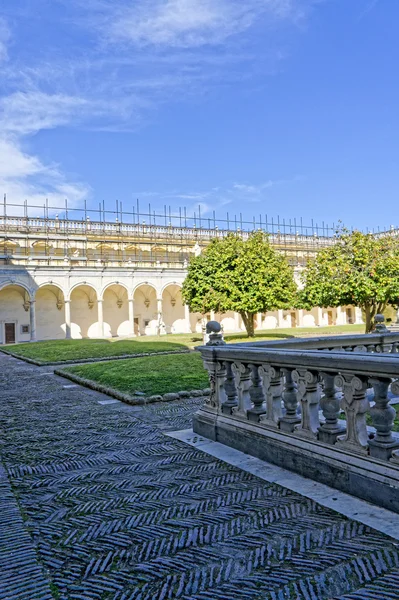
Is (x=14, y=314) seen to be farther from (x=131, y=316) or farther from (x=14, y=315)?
(x=131, y=316)

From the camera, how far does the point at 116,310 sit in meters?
51.8

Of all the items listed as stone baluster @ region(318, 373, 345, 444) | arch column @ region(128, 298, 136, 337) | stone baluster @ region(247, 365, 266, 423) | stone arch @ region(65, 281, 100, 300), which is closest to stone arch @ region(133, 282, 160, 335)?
arch column @ region(128, 298, 136, 337)

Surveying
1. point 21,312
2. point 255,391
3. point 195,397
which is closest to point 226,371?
point 255,391

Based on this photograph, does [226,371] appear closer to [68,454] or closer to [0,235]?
[68,454]

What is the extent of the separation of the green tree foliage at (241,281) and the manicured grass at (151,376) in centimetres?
1421

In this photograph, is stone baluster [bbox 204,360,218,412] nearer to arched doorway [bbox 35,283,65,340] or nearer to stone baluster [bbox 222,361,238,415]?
stone baluster [bbox 222,361,238,415]

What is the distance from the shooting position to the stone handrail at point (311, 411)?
138 inches

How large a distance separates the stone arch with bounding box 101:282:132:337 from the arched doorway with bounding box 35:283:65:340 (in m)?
5.06

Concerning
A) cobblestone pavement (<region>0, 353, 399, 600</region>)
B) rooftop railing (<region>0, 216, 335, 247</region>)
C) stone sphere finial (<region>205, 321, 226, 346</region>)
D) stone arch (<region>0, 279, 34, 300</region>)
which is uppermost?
rooftop railing (<region>0, 216, 335, 247</region>)

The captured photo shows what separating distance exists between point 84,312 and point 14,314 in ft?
24.7

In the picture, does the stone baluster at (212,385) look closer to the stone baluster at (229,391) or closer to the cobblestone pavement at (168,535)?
the stone baluster at (229,391)

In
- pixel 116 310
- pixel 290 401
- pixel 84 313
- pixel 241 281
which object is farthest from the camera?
pixel 116 310

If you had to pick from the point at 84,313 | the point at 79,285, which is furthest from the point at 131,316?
the point at 79,285

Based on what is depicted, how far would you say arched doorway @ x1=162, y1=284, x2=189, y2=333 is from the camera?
54594 mm
